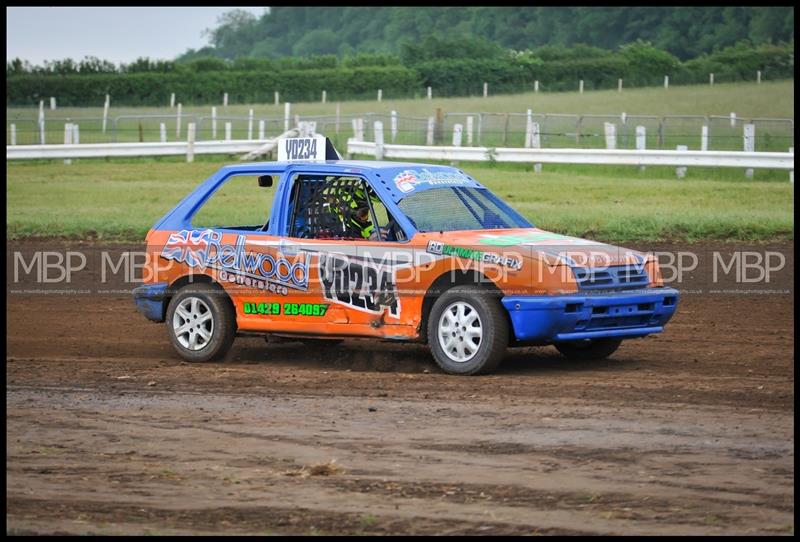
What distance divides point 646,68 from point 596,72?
3065mm

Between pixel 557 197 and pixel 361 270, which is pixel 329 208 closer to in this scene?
pixel 361 270

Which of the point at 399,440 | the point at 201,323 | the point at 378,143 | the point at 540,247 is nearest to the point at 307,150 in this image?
the point at 201,323

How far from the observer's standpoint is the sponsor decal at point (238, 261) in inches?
437

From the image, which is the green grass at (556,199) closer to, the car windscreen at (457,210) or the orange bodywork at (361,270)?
the car windscreen at (457,210)

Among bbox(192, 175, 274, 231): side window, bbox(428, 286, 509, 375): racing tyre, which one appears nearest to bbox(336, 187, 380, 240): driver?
bbox(428, 286, 509, 375): racing tyre

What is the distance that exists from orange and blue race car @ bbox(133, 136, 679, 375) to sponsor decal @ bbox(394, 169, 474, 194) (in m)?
0.01

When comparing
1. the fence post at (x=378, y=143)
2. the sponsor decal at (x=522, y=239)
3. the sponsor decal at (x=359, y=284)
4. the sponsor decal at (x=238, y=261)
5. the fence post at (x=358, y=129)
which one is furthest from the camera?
the fence post at (x=358, y=129)

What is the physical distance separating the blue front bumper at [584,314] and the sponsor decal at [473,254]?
0.84 ft

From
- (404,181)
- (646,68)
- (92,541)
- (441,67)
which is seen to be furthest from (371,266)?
(646,68)

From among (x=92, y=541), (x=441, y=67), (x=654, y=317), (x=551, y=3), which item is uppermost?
(x=551, y=3)

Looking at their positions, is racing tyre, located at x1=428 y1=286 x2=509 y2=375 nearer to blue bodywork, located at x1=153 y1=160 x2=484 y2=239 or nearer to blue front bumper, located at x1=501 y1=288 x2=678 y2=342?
blue front bumper, located at x1=501 y1=288 x2=678 y2=342

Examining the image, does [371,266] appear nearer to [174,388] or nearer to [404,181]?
[404,181]

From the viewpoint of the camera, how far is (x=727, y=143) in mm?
36531

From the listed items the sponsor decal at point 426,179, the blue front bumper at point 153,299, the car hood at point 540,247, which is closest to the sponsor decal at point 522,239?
the car hood at point 540,247
